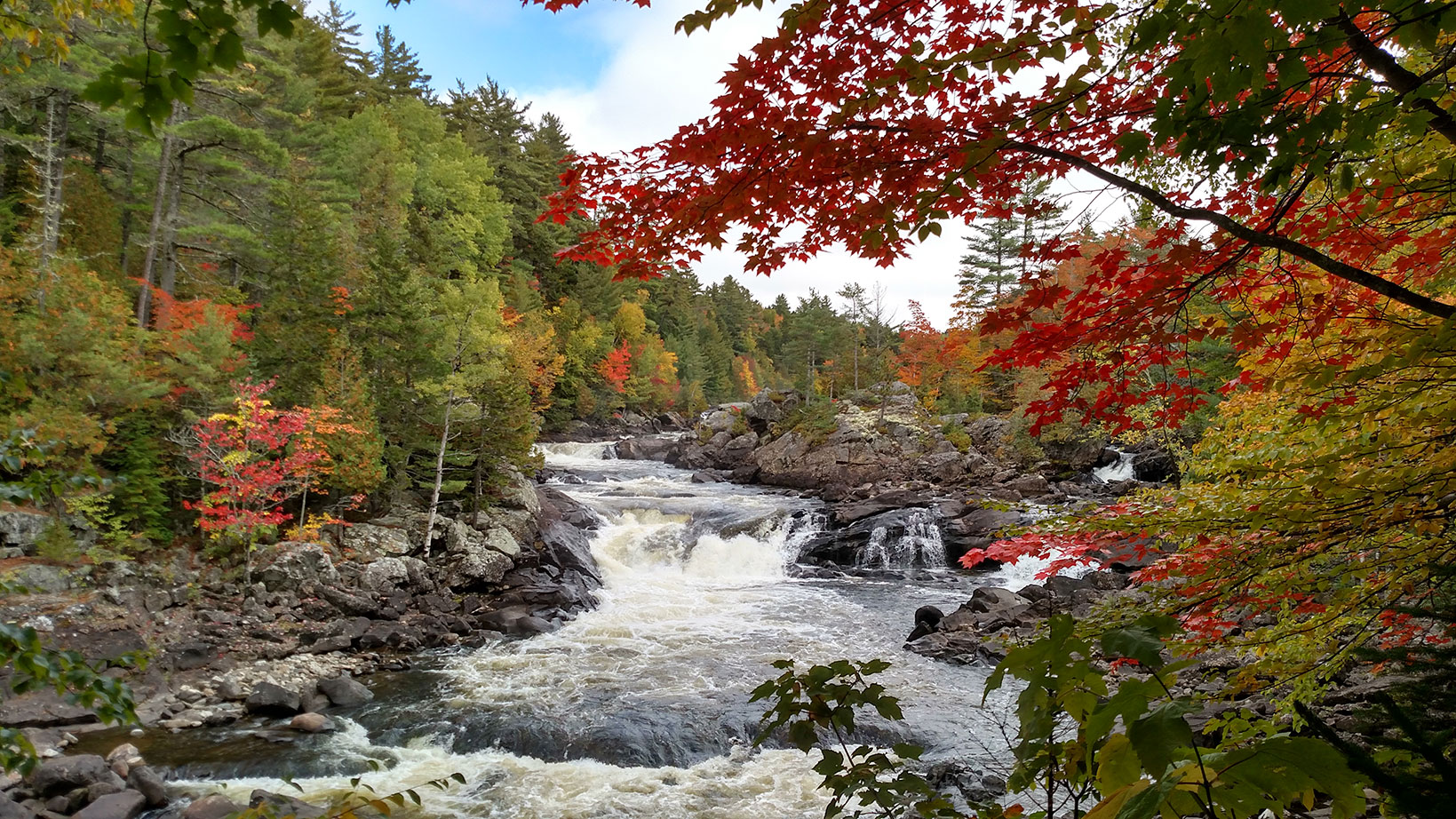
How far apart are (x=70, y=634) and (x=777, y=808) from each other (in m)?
9.31

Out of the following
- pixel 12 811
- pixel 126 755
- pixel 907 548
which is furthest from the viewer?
pixel 907 548

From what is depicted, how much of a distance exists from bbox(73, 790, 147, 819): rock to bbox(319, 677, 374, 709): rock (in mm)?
2435

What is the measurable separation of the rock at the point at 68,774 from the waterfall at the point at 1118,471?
2382 centimetres

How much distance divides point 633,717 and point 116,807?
491 cm

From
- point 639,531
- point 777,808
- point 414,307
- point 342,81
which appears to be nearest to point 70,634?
point 414,307

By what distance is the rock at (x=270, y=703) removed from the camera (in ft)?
26.1

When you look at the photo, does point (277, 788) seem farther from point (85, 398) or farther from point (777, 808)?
point (85, 398)

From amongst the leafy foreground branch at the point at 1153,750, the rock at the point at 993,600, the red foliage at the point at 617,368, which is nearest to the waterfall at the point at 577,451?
the red foliage at the point at 617,368

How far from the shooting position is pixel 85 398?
9.96 meters

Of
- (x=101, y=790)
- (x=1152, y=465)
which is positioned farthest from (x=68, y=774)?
(x=1152, y=465)

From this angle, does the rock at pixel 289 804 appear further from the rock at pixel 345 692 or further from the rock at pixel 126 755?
the rock at pixel 345 692

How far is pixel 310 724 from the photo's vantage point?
303 inches

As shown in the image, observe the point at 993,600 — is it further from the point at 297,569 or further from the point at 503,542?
the point at 297,569

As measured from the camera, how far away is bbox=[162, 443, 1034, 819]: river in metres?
6.62
